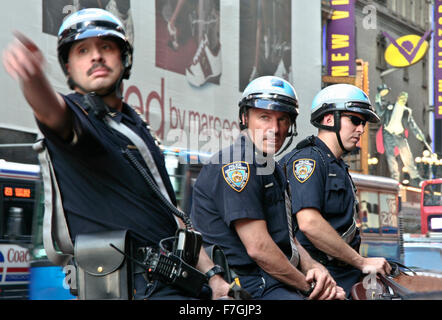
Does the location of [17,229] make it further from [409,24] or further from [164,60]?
[409,24]

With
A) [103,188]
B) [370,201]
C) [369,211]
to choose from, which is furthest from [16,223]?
[103,188]

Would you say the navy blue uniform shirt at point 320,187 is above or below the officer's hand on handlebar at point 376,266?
above

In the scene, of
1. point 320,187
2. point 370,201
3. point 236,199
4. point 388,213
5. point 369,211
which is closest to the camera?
point 236,199

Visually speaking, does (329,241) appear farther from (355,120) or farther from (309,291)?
(355,120)

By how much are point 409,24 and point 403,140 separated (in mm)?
9447

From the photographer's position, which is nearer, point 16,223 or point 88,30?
point 88,30

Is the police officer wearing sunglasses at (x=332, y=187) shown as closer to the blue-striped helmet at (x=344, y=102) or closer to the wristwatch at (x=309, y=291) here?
the blue-striped helmet at (x=344, y=102)

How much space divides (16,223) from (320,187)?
8678 millimetres

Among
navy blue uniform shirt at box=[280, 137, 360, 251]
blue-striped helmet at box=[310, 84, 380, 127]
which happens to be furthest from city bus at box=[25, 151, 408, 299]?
navy blue uniform shirt at box=[280, 137, 360, 251]

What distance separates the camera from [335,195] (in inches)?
173

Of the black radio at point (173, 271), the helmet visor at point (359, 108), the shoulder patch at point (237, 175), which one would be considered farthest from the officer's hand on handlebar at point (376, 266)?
the black radio at point (173, 271)

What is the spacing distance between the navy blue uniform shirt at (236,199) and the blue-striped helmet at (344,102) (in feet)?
3.61

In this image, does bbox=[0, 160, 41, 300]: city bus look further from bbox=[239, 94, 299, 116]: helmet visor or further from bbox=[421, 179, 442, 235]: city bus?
bbox=[421, 179, 442, 235]: city bus

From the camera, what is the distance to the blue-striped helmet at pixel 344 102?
15.5 ft
